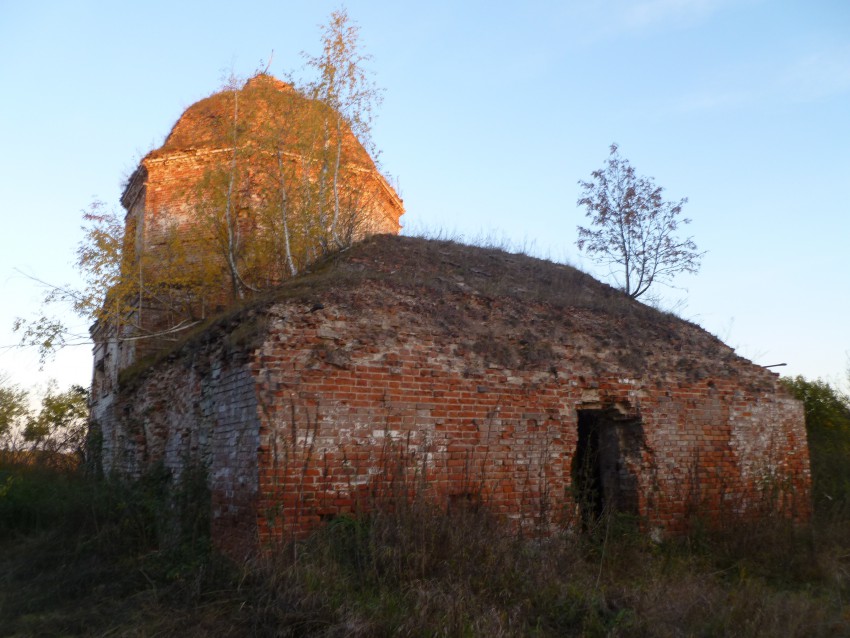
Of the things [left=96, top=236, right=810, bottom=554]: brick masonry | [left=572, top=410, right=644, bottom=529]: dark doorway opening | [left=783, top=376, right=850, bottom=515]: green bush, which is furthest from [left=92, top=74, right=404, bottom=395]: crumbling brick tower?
[left=783, top=376, right=850, bottom=515]: green bush

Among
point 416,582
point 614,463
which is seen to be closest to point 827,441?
point 614,463

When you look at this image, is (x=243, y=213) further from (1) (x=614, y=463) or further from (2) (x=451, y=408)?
(1) (x=614, y=463)

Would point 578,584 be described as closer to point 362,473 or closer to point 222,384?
point 362,473

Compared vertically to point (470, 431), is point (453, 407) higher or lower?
higher

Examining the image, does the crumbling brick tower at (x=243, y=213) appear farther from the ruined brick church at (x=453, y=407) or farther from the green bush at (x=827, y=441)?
the green bush at (x=827, y=441)

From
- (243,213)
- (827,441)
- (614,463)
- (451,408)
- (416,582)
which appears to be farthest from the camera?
(243,213)

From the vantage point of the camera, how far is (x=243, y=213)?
544 inches

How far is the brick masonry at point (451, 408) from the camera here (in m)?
5.82

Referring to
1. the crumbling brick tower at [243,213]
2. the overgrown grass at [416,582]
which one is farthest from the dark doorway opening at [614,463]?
the crumbling brick tower at [243,213]

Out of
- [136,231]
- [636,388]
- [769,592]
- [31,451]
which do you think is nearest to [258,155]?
[136,231]

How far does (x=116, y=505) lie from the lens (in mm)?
7414

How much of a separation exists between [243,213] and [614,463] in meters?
9.26

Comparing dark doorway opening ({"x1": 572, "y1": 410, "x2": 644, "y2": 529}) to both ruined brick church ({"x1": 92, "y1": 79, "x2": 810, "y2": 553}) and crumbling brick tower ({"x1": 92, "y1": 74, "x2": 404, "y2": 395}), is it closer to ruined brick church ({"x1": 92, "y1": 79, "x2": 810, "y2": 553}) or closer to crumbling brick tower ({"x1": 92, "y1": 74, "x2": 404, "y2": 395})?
ruined brick church ({"x1": 92, "y1": 79, "x2": 810, "y2": 553})

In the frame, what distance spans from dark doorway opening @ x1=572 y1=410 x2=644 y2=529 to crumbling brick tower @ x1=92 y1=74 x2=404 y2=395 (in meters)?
5.59
